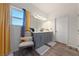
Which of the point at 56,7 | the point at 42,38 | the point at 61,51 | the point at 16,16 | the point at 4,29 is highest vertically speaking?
the point at 56,7

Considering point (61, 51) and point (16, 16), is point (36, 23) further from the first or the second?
point (61, 51)

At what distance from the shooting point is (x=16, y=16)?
150 cm

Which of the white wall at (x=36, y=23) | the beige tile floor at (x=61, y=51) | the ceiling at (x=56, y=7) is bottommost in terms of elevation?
the beige tile floor at (x=61, y=51)

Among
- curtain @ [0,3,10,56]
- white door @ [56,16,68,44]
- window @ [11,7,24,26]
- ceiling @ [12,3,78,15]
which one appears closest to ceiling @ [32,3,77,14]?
ceiling @ [12,3,78,15]

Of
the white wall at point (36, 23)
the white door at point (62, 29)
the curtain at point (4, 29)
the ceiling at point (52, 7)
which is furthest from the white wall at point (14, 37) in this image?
the white door at point (62, 29)

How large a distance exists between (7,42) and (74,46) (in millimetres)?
901

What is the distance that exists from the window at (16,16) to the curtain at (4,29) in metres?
0.06

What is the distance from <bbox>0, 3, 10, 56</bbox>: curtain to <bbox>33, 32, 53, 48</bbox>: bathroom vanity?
1.24 feet

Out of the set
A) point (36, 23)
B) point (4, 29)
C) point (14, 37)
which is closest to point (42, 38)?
point (36, 23)

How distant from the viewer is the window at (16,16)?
1486 mm

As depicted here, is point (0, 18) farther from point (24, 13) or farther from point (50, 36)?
point (50, 36)

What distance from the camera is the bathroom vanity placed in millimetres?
1538

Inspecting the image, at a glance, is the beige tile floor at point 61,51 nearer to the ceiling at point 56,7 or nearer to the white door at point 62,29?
the white door at point 62,29

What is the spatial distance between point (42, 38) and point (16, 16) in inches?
18.4
